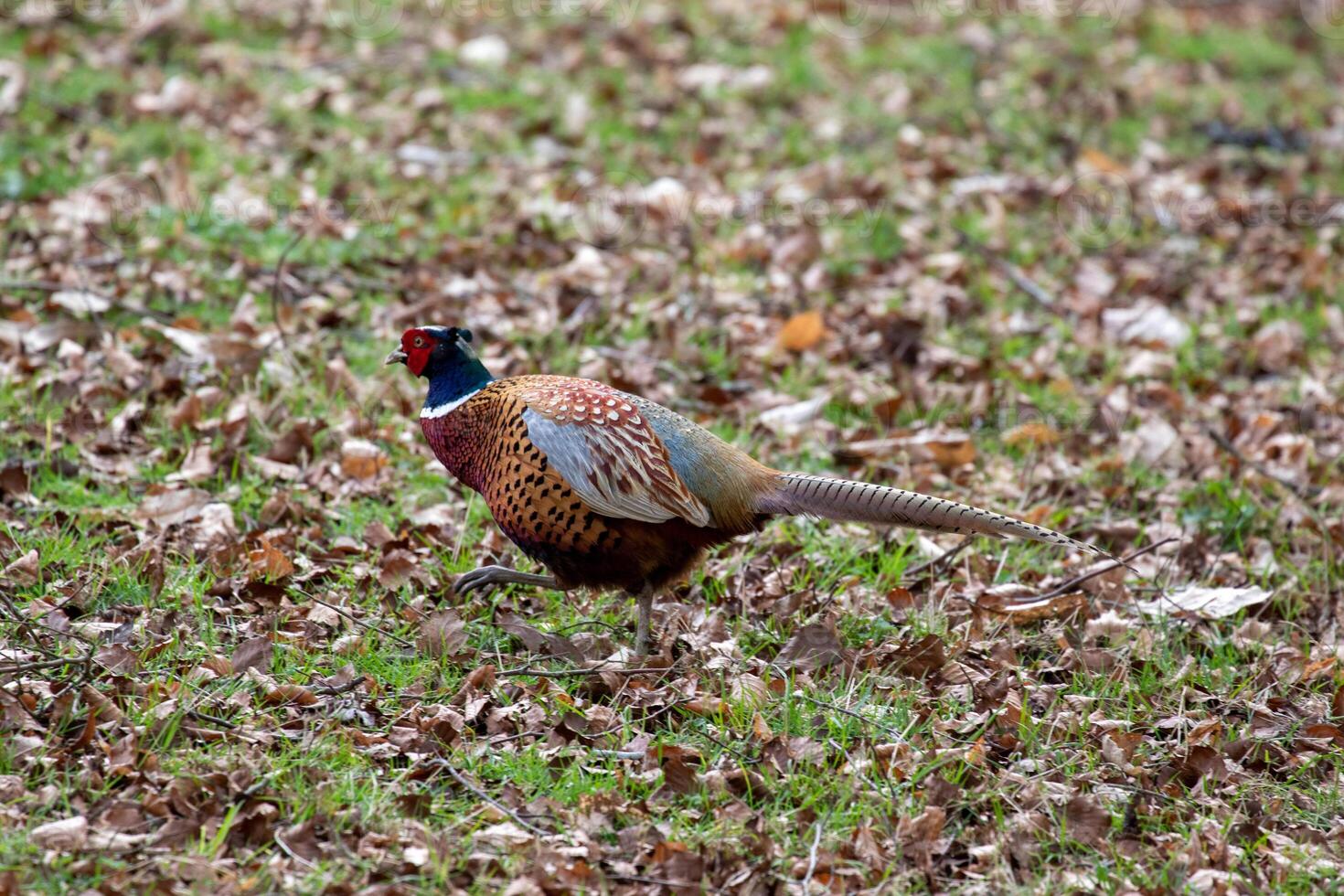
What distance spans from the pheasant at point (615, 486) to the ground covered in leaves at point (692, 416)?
29 centimetres

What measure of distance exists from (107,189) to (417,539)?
290cm

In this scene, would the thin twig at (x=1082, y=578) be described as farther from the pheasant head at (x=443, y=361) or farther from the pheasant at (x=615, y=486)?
the pheasant head at (x=443, y=361)

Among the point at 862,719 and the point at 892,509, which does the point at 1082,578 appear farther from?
the point at 862,719

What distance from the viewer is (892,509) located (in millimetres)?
3510

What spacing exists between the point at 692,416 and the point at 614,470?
5.28ft

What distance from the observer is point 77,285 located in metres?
5.30

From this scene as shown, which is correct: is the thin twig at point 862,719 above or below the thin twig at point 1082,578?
above

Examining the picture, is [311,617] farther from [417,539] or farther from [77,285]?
[77,285]

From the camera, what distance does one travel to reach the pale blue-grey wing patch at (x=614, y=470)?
3531mm

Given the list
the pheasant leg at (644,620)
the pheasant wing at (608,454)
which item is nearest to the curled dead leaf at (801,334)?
the pheasant wing at (608,454)
